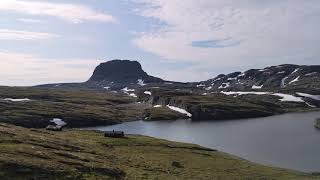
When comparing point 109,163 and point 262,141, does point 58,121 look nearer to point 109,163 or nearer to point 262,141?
point 262,141

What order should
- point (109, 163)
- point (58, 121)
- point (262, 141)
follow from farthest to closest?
1. point (58, 121)
2. point (262, 141)
3. point (109, 163)

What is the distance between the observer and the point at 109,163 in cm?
6462

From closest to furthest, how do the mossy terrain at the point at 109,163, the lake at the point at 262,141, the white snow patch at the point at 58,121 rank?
the mossy terrain at the point at 109,163
the lake at the point at 262,141
the white snow patch at the point at 58,121

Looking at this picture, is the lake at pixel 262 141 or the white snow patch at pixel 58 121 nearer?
the lake at pixel 262 141

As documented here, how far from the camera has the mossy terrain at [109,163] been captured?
51500 millimetres

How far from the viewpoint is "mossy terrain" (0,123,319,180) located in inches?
2028

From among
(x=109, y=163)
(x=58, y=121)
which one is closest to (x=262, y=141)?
(x=109, y=163)

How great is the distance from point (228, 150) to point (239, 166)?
32.6 meters

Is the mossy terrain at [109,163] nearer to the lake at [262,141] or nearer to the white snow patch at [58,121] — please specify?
the lake at [262,141]

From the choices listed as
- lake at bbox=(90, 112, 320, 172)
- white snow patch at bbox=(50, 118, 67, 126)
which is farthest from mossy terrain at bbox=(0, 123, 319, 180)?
white snow patch at bbox=(50, 118, 67, 126)

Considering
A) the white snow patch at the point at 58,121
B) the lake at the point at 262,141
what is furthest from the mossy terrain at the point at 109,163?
the white snow patch at the point at 58,121


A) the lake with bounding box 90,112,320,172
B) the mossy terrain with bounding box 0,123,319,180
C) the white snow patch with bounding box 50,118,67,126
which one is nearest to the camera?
the mossy terrain with bounding box 0,123,319,180

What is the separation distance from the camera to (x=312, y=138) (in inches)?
5089

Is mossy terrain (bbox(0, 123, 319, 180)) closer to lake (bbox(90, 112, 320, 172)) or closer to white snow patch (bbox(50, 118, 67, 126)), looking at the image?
lake (bbox(90, 112, 320, 172))
